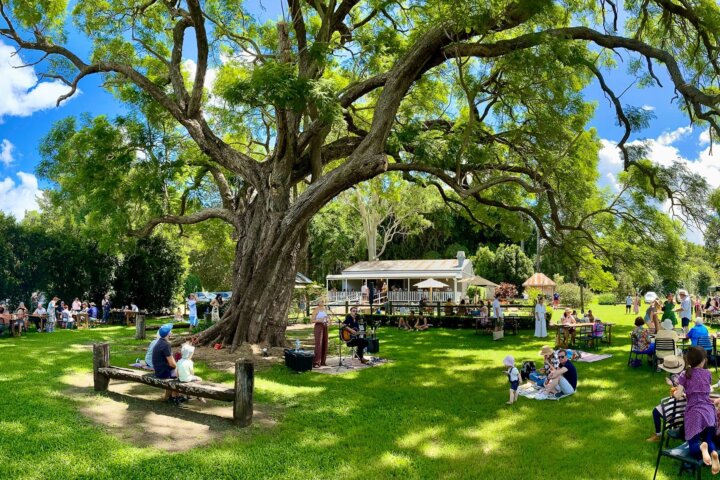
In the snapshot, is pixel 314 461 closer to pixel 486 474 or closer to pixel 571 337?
pixel 486 474

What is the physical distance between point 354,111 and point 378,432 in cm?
1146

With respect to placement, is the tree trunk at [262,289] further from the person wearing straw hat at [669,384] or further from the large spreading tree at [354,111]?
the person wearing straw hat at [669,384]

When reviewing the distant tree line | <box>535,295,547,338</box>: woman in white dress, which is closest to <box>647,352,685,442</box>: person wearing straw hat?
<box>535,295,547,338</box>: woman in white dress

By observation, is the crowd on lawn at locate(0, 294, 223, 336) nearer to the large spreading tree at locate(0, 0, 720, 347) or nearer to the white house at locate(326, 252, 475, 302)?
the large spreading tree at locate(0, 0, 720, 347)

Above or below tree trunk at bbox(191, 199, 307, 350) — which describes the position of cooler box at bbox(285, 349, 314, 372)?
below

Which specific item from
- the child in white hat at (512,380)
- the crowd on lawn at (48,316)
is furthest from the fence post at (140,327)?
the child in white hat at (512,380)

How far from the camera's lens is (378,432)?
24.4 ft

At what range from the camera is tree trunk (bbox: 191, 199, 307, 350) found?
1388 cm

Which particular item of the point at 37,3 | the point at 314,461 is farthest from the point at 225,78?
the point at 314,461

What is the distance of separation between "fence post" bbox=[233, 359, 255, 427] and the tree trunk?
6.28 m

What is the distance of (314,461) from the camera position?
20.4ft

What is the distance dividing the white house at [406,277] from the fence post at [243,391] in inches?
1083

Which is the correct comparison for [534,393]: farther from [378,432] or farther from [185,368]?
[185,368]

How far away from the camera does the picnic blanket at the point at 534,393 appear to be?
368 inches
